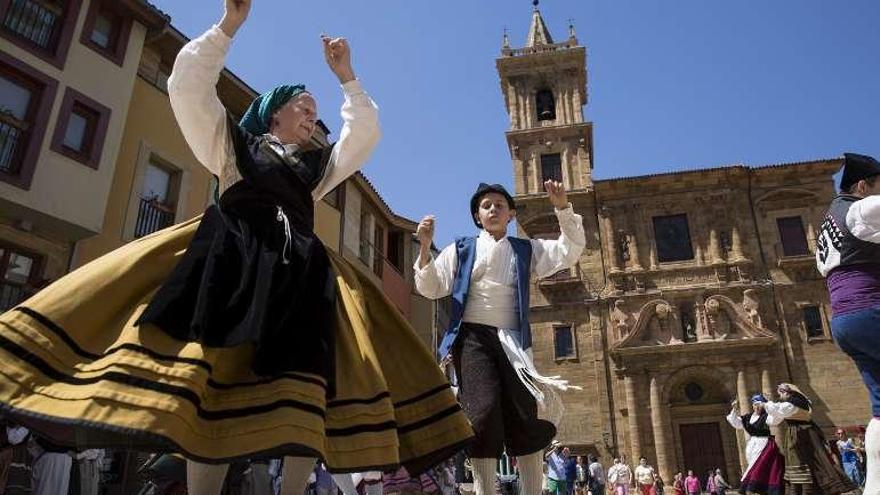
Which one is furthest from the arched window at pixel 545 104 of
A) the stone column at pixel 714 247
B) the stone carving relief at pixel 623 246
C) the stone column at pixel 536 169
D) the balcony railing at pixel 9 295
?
the balcony railing at pixel 9 295

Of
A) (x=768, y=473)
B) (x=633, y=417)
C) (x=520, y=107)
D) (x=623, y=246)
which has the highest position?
(x=520, y=107)

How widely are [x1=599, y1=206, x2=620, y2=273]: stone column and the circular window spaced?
6112 millimetres

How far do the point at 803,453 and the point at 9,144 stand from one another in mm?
13450

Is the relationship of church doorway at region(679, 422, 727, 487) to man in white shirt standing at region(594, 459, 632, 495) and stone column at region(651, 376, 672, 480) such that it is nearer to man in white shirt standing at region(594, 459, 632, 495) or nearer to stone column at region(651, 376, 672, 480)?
stone column at region(651, 376, 672, 480)

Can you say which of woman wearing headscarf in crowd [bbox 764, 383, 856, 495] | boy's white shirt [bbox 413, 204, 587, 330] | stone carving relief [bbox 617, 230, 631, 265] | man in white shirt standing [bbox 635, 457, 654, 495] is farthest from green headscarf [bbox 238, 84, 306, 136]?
stone carving relief [bbox 617, 230, 631, 265]

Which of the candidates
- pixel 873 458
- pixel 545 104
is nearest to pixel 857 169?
pixel 873 458

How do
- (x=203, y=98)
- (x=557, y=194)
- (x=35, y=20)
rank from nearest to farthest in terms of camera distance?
(x=203, y=98)
(x=557, y=194)
(x=35, y=20)

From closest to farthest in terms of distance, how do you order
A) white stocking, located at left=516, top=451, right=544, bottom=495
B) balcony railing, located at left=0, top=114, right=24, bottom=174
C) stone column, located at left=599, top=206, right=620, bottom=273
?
white stocking, located at left=516, top=451, right=544, bottom=495
balcony railing, located at left=0, top=114, right=24, bottom=174
stone column, located at left=599, top=206, right=620, bottom=273

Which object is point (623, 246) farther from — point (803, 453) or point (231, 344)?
point (231, 344)

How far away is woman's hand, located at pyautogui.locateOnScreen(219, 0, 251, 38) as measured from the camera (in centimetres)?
273

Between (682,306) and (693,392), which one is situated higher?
(682,306)

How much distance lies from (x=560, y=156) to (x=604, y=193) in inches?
137

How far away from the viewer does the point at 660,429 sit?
2705cm

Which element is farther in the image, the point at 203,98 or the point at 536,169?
the point at 536,169
